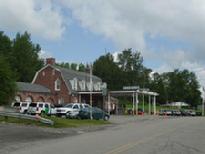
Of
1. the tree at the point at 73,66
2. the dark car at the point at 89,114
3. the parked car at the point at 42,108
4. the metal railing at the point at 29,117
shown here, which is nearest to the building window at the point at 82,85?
the parked car at the point at 42,108

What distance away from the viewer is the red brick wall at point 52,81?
79.7 m

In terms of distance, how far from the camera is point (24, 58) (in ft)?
360

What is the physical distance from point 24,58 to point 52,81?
102ft

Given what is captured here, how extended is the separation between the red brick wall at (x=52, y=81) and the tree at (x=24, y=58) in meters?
23.9

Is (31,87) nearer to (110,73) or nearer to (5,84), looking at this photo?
(5,84)

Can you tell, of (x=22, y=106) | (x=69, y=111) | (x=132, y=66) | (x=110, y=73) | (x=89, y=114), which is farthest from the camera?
(x=132, y=66)

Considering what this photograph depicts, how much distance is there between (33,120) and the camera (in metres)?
36.0

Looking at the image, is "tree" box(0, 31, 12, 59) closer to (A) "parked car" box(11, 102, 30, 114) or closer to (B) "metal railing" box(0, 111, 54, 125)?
(A) "parked car" box(11, 102, 30, 114)

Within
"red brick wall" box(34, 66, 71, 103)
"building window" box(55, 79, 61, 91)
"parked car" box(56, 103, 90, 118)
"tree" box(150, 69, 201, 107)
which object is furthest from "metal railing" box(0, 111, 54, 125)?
"tree" box(150, 69, 201, 107)

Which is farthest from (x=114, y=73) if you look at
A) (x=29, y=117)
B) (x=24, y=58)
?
(x=29, y=117)

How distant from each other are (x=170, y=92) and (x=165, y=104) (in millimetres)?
5342

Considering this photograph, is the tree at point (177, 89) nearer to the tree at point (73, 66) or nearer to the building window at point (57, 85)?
the tree at point (73, 66)

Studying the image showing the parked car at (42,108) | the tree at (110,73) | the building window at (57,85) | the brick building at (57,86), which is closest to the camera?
the parked car at (42,108)

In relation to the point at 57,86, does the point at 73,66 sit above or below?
above
